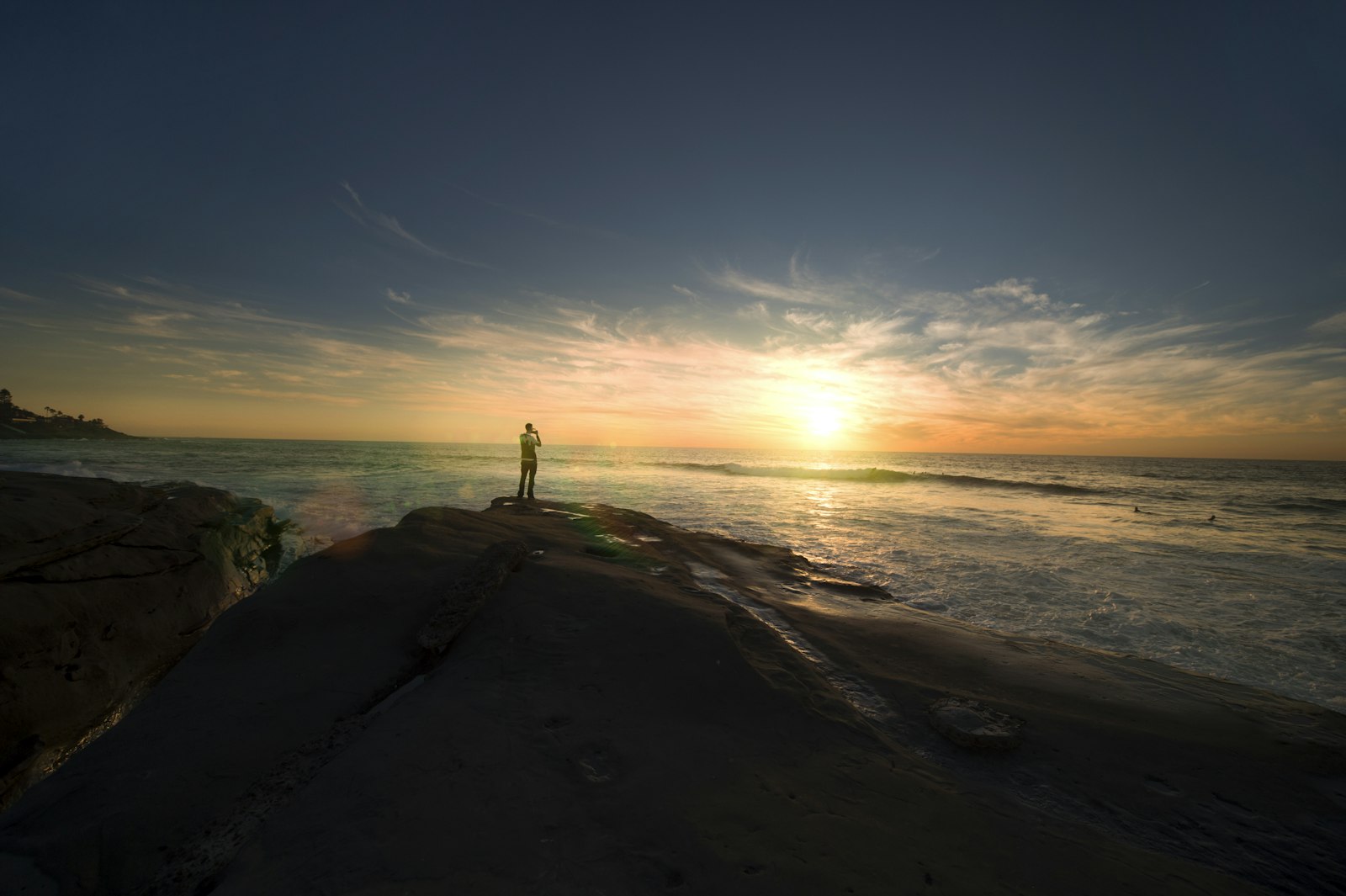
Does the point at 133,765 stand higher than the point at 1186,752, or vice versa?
the point at 133,765

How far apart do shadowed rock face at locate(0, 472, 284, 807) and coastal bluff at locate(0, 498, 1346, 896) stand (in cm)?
100

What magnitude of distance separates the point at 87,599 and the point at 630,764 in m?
5.59

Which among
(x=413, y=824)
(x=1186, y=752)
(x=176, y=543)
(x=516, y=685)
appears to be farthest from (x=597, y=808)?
(x=176, y=543)

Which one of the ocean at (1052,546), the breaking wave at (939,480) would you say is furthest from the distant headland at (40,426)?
the breaking wave at (939,480)

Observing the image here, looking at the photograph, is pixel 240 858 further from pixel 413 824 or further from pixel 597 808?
pixel 597 808

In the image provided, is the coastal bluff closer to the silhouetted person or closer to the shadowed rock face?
the shadowed rock face

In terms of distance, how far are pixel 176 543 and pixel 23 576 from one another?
2.26 metres

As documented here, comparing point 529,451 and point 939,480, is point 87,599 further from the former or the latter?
point 939,480

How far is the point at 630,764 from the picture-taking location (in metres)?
2.90

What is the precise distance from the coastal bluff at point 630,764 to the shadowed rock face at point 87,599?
1002 millimetres

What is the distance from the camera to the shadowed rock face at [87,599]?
3686 mm

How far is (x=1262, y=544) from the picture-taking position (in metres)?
14.9

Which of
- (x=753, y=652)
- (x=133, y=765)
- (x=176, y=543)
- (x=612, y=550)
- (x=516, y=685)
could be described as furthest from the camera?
(x=612, y=550)

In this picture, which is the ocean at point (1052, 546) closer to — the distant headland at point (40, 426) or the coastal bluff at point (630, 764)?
the coastal bluff at point (630, 764)
